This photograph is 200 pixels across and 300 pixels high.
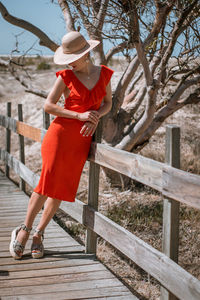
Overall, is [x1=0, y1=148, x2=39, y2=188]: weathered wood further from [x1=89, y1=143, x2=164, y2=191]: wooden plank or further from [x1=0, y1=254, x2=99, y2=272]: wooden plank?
[x1=89, y1=143, x2=164, y2=191]: wooden plank

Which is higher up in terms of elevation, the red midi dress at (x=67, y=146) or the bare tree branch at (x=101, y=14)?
the bare tree branch at (x=101, y=14)

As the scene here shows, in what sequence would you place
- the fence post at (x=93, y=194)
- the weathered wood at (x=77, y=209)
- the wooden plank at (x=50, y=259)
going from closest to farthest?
the wooden plank at (x=50, y=259) < the fence post at (x=93, y=194) < the weathered wood at (x=77, y=209)

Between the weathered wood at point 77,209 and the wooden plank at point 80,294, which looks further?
the weathered wood at point 77,209

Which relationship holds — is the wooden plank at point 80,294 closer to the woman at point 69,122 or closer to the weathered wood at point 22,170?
the woman at point 69,122

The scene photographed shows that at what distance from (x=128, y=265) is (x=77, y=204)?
82cm

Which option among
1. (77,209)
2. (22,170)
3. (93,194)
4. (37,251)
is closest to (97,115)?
(93,194)

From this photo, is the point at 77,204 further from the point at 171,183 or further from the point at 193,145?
the point at 193,145

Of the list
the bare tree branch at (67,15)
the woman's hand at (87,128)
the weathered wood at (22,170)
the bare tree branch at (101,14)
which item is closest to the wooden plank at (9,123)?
the weathered wood at (22,170)

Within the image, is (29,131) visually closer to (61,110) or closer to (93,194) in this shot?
(93,194)

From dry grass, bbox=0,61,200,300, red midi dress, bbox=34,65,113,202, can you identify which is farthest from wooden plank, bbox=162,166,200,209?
dry grass, bbox=0,61,200,300

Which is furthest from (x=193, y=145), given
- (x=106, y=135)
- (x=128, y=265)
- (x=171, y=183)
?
(x=171, y=183)

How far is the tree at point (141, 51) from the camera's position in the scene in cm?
459

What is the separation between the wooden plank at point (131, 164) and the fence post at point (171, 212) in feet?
0.38

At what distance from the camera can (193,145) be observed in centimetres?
849
